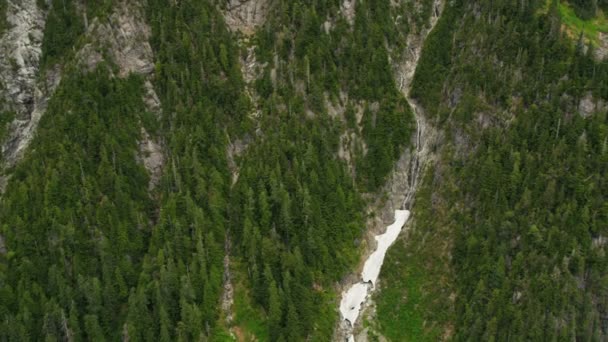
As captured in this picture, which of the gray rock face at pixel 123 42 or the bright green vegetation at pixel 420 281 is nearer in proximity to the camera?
the bright green vegetation at pixel 420 281

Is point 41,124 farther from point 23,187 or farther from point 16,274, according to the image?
point 16,274

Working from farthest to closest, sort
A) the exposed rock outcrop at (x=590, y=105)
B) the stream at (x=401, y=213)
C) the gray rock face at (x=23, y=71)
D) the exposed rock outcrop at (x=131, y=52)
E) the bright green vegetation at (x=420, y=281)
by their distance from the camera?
the gray rock face at (x=23, y=71) < the exposed rock outcrop at (x=131, y=52) < the stream at (x=401, y=213) < the exposed rock outcrop at (x=590, y=105) < the bright green vegetation at (x=420, y=281)

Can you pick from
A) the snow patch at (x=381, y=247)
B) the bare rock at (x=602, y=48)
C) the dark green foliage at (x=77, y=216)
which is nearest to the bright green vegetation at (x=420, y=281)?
the snow patch at (x=381, y=247)

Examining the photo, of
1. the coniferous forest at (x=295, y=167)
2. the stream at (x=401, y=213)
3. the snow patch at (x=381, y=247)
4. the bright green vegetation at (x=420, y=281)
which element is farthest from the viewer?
the snow patch at (x=381, y=247)

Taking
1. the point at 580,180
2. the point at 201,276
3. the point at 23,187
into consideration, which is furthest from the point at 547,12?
the point at 23,187

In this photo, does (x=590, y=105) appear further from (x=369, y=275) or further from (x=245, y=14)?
(x=245, y=14)

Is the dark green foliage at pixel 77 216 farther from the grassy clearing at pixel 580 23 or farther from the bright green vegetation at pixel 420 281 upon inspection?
the grassy clearing at pixel 580 23

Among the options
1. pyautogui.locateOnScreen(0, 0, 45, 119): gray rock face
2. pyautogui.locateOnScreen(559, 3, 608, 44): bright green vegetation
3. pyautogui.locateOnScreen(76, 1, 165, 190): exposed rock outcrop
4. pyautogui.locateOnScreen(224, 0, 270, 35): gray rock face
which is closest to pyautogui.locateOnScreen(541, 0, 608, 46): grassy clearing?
pyautogui.locateOnScreen(559, 3, 608, 44): bright green vegetation
